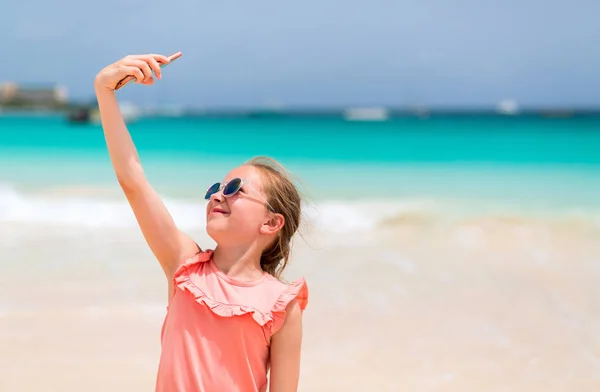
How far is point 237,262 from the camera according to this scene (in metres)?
2.28

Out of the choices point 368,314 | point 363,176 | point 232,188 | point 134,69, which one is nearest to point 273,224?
point 232,188

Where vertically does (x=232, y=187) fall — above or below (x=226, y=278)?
above

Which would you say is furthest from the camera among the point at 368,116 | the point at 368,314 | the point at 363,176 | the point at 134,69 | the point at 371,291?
the point at 368,116

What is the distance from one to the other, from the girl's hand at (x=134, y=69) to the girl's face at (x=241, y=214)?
392 millimetres

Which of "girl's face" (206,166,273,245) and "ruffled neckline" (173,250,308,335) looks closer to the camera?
"ruffled neckline" (173,250,308,335)

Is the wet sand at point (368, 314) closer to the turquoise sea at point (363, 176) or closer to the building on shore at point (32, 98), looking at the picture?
the turquoise sea at point (363, 176)

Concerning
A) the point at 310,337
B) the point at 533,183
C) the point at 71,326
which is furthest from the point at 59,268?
the point at 533,183

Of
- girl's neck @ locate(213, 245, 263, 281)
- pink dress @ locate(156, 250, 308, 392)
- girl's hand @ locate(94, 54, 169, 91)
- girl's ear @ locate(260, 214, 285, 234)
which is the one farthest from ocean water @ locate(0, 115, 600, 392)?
girl's hand @ locate(94, 54, 169, 91)

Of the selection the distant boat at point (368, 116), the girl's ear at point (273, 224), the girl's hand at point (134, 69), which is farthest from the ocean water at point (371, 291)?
the distant boat at point (368, 116)

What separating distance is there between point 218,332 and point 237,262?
8.8 inches

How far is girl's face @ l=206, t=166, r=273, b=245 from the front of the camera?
2258mm

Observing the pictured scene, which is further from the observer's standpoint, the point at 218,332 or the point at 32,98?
the point at 32,98

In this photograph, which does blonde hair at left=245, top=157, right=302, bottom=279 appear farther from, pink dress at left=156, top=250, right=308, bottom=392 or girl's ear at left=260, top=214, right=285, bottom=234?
pink dress at left=156, top=250, right=308, bottom=392

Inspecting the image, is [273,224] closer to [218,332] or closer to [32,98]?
[218,332]
